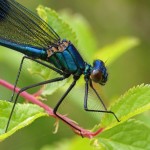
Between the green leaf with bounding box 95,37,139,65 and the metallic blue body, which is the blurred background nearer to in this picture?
the green leaf with bounding box 95,37,139,65

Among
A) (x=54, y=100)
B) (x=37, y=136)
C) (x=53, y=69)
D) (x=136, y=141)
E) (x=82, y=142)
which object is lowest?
(x=136, y=141)

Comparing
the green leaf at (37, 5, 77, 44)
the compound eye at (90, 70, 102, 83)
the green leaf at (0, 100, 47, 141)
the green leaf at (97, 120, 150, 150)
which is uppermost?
the green leaf at (37, 5, 77, 44)

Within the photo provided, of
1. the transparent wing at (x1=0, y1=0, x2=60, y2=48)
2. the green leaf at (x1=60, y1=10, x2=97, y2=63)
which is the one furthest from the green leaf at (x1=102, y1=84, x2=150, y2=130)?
the green leaf at (x1=60, y1=10, x2=97, y2=63)

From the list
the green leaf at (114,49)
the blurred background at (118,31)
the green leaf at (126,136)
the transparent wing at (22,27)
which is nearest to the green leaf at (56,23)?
the transparent wing at (22,27)

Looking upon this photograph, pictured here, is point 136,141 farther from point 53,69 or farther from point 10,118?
point 53,69

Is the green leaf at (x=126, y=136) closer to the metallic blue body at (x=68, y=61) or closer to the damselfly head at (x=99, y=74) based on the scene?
the damselfly head at (x=99, y=74)

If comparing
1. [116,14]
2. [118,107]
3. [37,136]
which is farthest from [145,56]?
[118,107]
